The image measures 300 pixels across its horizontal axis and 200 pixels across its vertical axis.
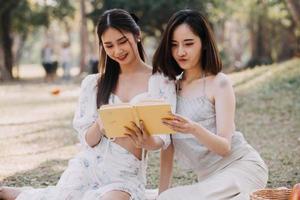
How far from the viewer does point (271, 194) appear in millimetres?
3209

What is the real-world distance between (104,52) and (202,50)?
696 millimetres

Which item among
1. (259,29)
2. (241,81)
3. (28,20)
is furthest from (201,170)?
(28,20)

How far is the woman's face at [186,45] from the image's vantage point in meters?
3.59

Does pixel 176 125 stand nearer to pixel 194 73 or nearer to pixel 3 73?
pixel 194 73

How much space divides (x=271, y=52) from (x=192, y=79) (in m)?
23.9

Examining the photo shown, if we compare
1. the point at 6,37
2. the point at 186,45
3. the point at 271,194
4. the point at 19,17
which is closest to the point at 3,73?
the point at 6,37

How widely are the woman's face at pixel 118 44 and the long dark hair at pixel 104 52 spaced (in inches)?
1.2

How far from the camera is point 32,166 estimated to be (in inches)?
256

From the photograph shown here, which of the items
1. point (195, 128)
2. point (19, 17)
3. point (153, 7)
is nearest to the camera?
point (195, 128)

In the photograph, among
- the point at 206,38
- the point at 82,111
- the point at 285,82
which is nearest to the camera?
the point at 206,38

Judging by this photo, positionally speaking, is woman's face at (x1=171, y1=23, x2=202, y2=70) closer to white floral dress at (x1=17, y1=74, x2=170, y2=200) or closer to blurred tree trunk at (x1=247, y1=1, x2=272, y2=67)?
white floral dress at (x1=17, y1=74, x2=170, y2=200)

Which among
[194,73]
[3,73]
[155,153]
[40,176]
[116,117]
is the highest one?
[194,73]

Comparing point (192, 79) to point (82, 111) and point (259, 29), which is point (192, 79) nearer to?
point (82, 111)

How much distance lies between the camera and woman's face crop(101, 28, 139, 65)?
370 centimetres
